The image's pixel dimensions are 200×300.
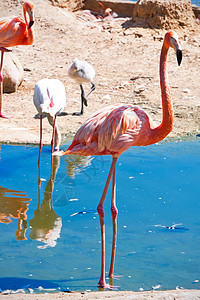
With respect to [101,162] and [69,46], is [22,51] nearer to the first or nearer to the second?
[69,46]

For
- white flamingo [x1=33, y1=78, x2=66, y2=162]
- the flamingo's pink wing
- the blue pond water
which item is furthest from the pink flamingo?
the blue pond water

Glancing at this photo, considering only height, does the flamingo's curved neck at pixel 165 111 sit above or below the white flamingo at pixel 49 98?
above

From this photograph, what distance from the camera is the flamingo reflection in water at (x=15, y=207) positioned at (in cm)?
415

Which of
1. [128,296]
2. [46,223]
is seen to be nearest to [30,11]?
[46,223]

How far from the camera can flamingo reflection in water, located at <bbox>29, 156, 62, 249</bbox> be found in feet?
12.9

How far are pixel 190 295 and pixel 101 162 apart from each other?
3.29 metres

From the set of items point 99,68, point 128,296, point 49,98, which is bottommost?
point 99,68

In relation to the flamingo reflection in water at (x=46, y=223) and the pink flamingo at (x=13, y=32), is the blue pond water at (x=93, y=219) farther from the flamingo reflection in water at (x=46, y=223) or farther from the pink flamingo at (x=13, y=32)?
the pink flamingo at (x=13, y=32)

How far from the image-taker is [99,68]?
1023 centimetres

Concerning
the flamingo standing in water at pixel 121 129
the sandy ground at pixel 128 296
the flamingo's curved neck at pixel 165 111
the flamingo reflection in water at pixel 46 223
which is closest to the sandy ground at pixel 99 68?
the flamingo reflection in water at pixel 46 223

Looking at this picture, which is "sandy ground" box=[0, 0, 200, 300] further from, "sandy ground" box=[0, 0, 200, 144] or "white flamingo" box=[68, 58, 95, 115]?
"white flamingo" box=[68, 58, 95, 115]

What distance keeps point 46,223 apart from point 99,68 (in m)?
6.48

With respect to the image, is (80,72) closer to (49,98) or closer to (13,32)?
(13,32)

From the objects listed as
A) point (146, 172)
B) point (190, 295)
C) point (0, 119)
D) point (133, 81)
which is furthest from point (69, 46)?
point (190, 295)
